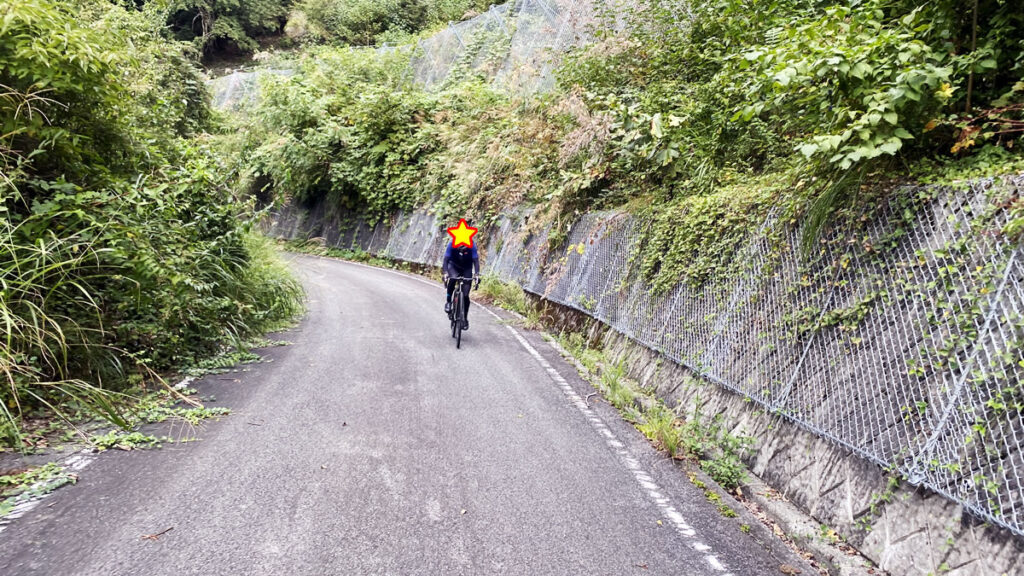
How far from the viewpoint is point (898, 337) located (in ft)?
11.7

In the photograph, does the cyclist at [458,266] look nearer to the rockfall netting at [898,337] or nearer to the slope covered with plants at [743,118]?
the slope covered with plants at [743,118]

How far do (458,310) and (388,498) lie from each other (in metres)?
5.17

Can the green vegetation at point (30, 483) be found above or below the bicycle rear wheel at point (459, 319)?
below

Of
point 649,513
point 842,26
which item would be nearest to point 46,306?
point 649,513

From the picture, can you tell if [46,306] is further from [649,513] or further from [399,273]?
[399,273]

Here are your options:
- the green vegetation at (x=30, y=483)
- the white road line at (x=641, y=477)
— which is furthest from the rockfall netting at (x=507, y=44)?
the green vegetation at (x=30, y=483)

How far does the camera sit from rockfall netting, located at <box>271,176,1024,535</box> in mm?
2855

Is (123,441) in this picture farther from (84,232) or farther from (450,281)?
(450,281)

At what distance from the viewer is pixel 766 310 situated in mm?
5070

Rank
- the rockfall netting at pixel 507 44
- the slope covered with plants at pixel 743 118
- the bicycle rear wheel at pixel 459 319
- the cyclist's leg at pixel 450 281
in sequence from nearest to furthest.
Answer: the slope covered with plants at pixel 743 118 < the bicycle rear wheel at pixel 459 319 < the cyclist's leg at pixel 450 281 < the rockfall netting at pixel 507 44

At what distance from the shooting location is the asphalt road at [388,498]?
9.84ft

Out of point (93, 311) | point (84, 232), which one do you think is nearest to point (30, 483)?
point (93, 311)

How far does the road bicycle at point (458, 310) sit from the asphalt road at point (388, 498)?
225 centimetres

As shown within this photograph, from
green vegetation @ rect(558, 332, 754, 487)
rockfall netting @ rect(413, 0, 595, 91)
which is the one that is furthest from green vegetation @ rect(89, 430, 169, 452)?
rockfall netting @ rect(413, 0, 595, 91)
